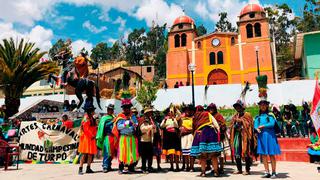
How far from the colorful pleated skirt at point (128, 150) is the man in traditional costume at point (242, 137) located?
93.9 inches

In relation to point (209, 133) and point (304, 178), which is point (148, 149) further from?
point (304, 178)

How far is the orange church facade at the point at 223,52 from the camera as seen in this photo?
37875 mm

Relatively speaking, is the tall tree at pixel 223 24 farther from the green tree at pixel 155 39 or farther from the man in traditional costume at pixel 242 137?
the man in traditional costume at pixel 242 137

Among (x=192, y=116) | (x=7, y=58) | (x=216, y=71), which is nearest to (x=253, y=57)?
(x=216, y=71)

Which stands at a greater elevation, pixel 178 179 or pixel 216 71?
pixel 216 71

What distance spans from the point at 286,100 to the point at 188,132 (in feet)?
65.2

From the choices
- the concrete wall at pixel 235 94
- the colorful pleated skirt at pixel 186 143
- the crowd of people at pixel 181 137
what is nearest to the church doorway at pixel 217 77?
the concrete wall at pixel 235 94

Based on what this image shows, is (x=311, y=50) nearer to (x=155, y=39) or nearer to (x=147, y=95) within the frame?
(x=147, y=95)

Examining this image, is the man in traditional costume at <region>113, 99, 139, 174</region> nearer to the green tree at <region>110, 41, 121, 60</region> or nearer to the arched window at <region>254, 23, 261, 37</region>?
the arched window at <region>254, 23, 261, 37</region>

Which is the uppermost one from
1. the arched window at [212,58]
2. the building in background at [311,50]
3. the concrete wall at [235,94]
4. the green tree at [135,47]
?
the green tree at [135,47]

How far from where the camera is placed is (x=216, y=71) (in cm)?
4012

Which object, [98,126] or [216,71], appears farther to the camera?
[216,71]

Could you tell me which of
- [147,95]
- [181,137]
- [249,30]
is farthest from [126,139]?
[249,30]

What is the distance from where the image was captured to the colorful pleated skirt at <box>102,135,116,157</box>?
7385mm
